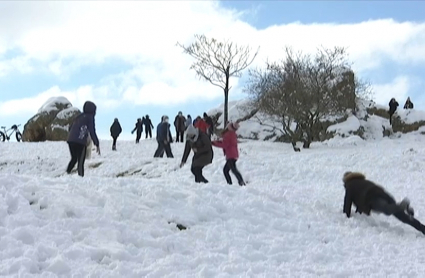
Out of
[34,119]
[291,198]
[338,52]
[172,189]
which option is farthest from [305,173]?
[34,119]

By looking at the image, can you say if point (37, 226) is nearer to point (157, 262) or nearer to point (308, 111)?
point (157, 262)

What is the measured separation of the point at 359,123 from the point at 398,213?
23.5 m

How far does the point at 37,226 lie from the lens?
260 inches

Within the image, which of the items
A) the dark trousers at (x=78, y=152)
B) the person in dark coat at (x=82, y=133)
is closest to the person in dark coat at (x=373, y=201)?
the person in dark coat at (x=82, y=133)

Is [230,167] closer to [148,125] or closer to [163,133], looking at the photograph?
[163,133]

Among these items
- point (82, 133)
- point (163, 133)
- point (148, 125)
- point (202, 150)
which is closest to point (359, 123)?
point (148, 125)

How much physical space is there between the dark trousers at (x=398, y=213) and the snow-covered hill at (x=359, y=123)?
22.1 meters

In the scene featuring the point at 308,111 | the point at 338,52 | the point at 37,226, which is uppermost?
the point at 338,52

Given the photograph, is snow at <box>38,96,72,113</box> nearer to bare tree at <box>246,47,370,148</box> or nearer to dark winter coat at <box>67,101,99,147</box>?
bare tree at <box>246,47,370,148</box>

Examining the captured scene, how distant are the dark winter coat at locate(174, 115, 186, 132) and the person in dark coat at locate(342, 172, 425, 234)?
19994 mm

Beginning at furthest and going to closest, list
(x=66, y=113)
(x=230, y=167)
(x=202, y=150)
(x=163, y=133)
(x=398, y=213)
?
(x=66, y=113) → (x=163, y=133) → (x=230, y=167) → (x=202, y=150) → (x=398, y=213)

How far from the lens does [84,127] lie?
35.4 feet

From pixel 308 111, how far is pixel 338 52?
5046 mm

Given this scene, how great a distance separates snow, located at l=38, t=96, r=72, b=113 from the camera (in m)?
38.6
